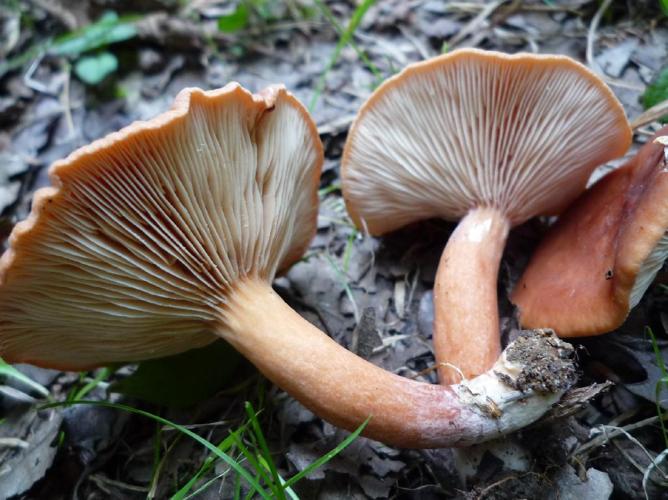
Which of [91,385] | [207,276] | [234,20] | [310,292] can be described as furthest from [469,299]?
[234,20]

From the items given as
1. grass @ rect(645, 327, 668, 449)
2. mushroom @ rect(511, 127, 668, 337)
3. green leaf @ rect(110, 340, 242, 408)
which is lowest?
green leaf @ rect(110, 340, 242, 408)

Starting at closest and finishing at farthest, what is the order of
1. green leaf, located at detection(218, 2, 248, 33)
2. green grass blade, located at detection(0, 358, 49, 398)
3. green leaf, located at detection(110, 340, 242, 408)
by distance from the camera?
green leaf, located at detection(110, 340, 242, 408), green grass blade, located at detection(0, 358, 49, 398), green leaf, located at detection(218, 2, 248, 33)

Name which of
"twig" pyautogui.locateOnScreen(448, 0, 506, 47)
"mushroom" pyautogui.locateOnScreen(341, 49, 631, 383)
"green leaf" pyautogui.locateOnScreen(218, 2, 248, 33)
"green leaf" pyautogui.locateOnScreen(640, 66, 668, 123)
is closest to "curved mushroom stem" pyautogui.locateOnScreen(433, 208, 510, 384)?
"mushroom" pyautogui.locateOnScreen(341, 49, 631, 383)

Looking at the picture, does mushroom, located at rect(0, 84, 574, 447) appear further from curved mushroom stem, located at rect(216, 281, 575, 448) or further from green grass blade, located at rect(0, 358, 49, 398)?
green grass blade, located at rect(0, 358, 49, 398)

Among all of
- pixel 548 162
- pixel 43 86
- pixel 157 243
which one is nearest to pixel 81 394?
pixel 157 243

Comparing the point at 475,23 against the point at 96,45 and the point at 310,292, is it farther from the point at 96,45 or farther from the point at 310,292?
the point at 96,45

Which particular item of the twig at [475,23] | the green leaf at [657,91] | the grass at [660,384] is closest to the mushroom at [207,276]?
the grass at [660,384]
